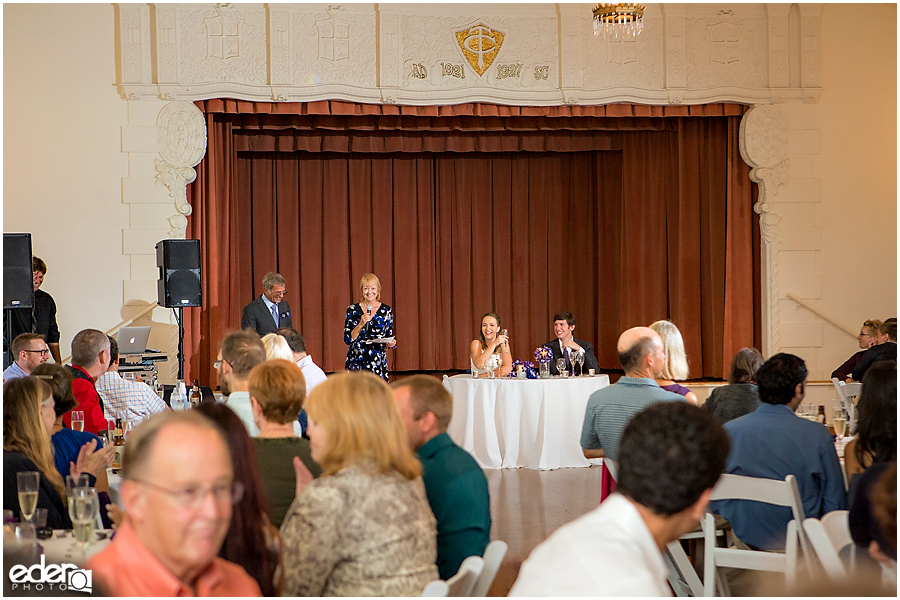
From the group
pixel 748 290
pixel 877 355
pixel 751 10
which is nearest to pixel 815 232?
pixel 748 290

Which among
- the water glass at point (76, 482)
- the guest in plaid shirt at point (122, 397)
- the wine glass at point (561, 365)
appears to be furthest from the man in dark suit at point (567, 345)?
the water glass at point (76, 482)

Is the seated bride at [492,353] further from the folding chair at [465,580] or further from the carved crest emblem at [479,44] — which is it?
the folding chair at [465,580]

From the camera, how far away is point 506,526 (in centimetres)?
545

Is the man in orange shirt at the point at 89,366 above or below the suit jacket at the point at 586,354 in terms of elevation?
above

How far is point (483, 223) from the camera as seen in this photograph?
11.8 metres

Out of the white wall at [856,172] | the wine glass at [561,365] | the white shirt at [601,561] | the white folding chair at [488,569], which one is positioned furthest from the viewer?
the white wall at [856,172]

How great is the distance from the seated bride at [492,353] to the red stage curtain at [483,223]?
2.76 metres

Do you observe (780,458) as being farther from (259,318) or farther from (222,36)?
(222,36)

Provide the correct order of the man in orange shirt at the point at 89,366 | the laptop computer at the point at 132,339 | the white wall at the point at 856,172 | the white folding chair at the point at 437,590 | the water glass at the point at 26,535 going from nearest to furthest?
the white folding chair at the point at 437,590 < the water glass at the point at 26,535 < the man in orange shirt at the point at 89,366 < the laptop computer at the point at 132,339 < the white wall at the point at 856,172

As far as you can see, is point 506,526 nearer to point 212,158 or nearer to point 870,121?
point 212,158

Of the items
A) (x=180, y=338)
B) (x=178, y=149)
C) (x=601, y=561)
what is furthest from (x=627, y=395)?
(x=178, y=149)

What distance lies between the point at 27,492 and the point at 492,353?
5.14 metres

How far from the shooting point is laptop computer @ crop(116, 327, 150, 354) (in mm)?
8148

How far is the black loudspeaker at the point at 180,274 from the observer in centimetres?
824
